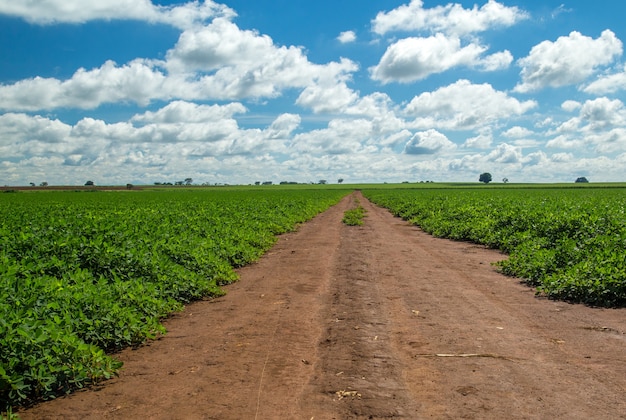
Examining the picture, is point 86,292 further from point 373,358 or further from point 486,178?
point 486,178

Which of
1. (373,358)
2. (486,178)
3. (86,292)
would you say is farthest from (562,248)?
(486,178)

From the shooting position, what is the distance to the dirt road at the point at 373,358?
189 inches

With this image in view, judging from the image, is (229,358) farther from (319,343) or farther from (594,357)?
(594,357)

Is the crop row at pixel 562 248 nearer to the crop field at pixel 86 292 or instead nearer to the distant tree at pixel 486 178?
the crop field at pixel 86 292

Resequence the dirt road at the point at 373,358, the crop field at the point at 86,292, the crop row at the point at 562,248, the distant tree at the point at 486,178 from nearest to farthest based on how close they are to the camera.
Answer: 1. the dirt road at the point at 373,358
2. the crop field at the point at 86,292
3. the crop row at the point at 562,248
4. the distant tree at the point at 486,178

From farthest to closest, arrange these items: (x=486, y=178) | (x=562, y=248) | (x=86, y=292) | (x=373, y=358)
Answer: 1. (x=486, y=178)
2. (x=562, y=248)
3. (x=86, y=292)
4. (x=373, y=358)

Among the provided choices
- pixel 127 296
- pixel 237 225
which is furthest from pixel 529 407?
pixel 237 225

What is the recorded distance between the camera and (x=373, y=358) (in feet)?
19.8

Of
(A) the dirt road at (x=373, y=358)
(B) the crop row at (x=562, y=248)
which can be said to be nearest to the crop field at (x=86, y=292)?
(A) the dirt road at (x=373, y=358)

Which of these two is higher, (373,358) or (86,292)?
(86,292)

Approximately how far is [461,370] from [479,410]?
1057 millimetres

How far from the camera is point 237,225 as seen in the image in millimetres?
18781

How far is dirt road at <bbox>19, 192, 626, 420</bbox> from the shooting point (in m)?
4.80

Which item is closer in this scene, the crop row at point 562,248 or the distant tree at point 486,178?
the crop row at point 562,248
